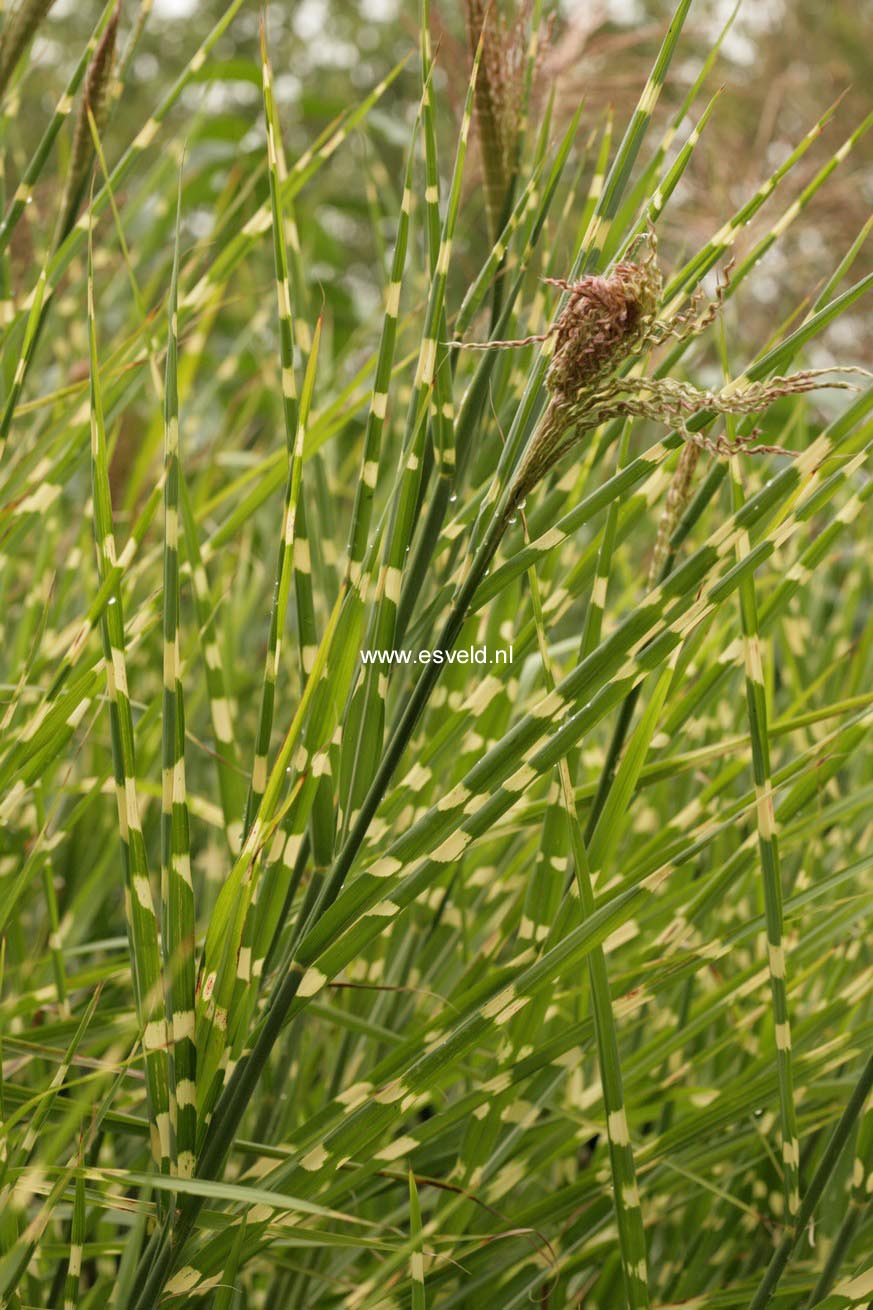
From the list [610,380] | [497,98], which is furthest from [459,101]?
[610,380]

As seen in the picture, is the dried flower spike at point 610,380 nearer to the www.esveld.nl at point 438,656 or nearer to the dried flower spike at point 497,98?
the www.esveld.nl at point 438,656

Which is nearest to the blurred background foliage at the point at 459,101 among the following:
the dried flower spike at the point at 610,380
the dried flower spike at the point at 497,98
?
the dried flower spike at the point at 497,98

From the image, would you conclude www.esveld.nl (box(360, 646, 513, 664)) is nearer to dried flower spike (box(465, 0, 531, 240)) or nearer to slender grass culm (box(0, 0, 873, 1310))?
slender grass culm (box(0, 0, 873, 1310))

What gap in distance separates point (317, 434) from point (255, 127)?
4.84ft

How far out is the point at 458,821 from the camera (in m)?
0.46

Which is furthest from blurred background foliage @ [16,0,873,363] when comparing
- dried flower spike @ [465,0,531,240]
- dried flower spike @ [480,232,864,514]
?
dried flower spike @ [480,232,864,514]

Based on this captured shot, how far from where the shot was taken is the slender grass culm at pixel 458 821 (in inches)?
15.7

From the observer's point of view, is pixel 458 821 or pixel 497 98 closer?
pixel 458 821

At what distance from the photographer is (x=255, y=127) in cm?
190

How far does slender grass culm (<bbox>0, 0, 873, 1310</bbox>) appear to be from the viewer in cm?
40

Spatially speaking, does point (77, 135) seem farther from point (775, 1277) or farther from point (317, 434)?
point (775, 1277)

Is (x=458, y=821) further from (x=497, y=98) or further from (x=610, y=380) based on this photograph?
(x=497, y=98)

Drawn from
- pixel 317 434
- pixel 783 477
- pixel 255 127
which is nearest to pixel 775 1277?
pixel 783 477

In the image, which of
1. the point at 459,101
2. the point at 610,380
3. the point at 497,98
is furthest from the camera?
the point at 459,101
